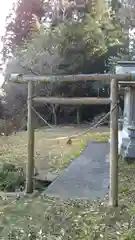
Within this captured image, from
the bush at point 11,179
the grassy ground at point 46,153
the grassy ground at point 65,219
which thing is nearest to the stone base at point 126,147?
the grassy ground at point 46,153

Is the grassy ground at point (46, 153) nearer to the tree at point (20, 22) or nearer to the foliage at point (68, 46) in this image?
the foliage at point (68, 46)

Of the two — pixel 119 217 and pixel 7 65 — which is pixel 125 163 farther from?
pixel 7 65

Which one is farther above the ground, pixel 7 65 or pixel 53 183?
pixel 7 65

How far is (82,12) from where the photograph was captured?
A: 18812 millimetres

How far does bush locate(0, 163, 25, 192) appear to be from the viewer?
5.36 m

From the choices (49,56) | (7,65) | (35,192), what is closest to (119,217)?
(35,192)

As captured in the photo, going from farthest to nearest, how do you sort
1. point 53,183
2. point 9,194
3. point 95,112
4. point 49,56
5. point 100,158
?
1. point 95,112
2. point 49,56
3. point 100,158
4. point 53,183
5. point 9,194

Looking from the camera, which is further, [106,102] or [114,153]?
[106,102]

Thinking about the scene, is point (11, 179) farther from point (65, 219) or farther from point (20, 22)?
point (20, 22)

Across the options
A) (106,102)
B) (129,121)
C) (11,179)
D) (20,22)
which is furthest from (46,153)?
(20,22)

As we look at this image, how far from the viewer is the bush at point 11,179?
17.6 ft

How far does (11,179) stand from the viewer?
18.3 ft

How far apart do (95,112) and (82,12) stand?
5146mm

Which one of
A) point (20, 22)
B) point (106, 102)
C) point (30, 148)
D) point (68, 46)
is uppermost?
point (20, 22)
